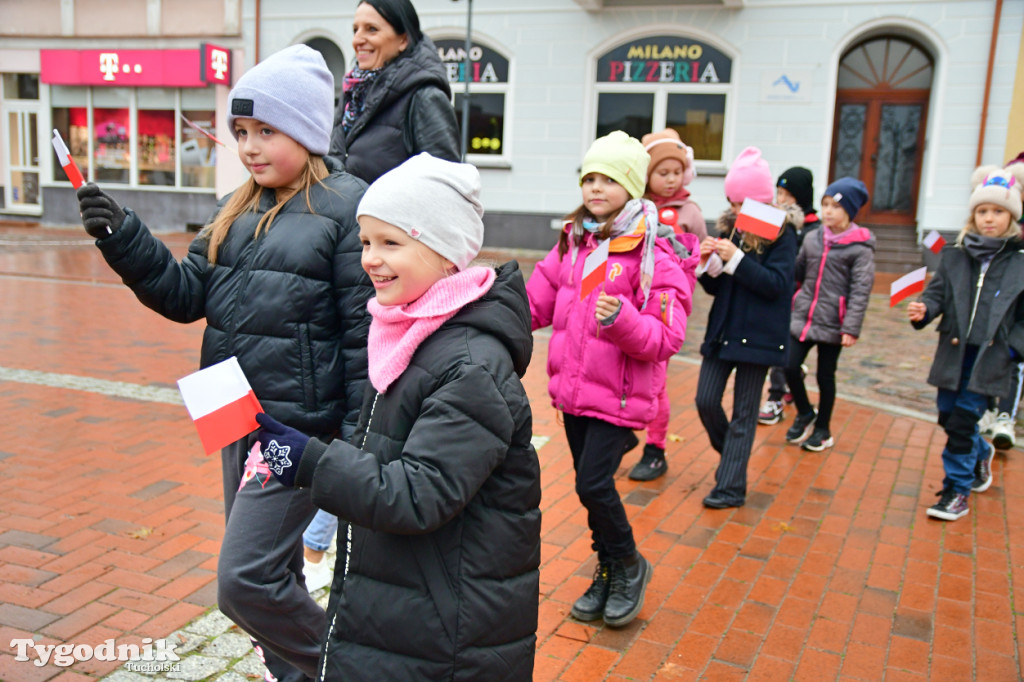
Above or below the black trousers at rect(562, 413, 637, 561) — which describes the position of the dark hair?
above

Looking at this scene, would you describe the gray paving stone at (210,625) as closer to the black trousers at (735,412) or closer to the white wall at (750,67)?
the black trousers at (735,412)

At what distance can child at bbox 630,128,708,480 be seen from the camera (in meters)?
Answer: 4.64

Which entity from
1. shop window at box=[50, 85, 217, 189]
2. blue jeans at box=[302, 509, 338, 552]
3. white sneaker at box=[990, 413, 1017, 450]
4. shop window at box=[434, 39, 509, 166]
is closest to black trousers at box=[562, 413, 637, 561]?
blue jeans at box=[302, 509, 338, 552]

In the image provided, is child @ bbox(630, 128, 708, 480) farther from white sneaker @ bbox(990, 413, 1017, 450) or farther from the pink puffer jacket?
white sneaker @ bbox(990, 413, 1017, 450)

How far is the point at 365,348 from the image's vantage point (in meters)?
2.60

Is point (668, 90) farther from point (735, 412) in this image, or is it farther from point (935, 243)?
point (735, 412)

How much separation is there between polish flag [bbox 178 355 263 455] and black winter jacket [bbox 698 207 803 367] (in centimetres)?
303

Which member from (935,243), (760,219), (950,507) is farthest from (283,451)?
(935,243)

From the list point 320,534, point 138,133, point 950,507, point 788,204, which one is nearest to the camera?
point 320,534

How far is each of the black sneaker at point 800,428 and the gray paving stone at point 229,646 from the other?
157 inches

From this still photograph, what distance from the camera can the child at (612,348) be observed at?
10.9 ft

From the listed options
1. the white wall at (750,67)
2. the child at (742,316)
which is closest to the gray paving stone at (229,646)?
the child at (742,316)

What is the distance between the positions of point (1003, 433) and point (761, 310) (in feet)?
8.04

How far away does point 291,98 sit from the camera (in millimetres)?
2576
